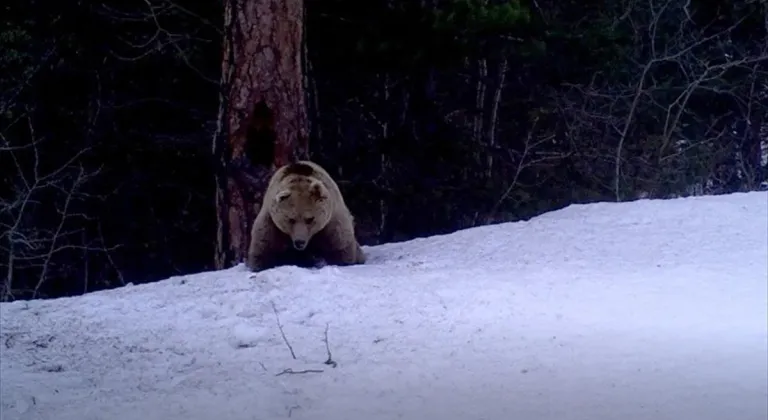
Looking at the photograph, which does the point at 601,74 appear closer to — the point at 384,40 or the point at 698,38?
the point at 698,38

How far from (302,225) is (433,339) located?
2556 mm

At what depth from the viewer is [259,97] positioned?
927cm

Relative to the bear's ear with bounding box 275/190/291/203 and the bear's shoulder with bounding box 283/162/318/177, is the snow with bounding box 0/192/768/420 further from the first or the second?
the bear's shoulder with bounding box 283/162/318/177

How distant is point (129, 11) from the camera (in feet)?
44.4

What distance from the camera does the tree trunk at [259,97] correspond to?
927 cm

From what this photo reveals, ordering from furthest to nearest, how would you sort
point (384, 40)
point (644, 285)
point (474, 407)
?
point (384, 40), point (644, 285), point (474, 407)

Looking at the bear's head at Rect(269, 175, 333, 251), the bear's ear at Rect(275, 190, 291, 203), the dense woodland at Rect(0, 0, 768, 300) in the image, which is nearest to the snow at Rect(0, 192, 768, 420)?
the bear's head at Rect(269, 175, 333, 251)

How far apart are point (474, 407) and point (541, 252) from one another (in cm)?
386

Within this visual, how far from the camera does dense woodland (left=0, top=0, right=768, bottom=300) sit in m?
12.6

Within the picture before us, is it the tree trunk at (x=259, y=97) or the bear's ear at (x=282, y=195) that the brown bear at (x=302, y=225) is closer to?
the bear's ear at (x=282, y=195)

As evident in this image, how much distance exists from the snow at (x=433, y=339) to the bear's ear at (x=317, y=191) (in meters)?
0.63

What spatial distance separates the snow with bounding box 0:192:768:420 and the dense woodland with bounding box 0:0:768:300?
4475 mm

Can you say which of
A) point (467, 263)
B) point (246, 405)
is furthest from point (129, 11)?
point (246, 405)

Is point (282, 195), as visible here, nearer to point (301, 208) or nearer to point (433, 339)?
point (301, 208)
